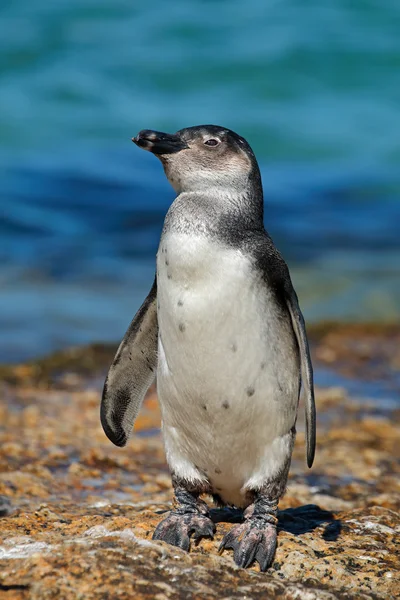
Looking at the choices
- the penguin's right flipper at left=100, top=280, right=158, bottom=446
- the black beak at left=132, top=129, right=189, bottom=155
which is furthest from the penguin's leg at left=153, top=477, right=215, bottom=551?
the black beak at left=132, top=129, right=189, bottom=155

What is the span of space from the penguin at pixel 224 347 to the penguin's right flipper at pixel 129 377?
44 centimetres

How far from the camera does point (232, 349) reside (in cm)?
355

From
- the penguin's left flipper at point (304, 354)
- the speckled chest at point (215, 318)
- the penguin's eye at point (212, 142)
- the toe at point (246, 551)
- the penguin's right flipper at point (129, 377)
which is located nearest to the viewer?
the toe at point (246, 551)

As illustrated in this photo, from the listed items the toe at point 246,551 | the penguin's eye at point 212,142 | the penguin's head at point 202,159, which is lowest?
the toe at point 246,551

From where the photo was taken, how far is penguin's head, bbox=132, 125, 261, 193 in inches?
148

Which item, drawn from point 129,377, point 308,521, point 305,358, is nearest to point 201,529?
point 308,521

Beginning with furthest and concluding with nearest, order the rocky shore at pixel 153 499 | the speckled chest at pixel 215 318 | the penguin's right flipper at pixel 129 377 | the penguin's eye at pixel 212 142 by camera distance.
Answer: the penguin's right flipper at pixel 129 377
the penguin's eye at pixel 212 142
the speckled chest at pixel 215 318
the rocky shore at pixel 153 499

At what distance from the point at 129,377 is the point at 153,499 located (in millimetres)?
1055

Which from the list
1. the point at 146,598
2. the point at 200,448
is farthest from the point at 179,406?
the point at 146,598

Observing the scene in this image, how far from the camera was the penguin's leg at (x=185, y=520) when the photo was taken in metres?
3.52

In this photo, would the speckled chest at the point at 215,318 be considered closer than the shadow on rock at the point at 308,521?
Yes

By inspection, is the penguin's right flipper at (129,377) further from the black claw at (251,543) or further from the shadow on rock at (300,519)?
the black claw at (251,543)

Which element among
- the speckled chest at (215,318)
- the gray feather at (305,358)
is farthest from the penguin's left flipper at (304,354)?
the speckled chest at (215,318)

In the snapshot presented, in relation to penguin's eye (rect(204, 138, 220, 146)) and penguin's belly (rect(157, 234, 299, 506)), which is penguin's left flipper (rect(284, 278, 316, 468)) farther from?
penguin's eye (rect(204, 138, 220, 146))
